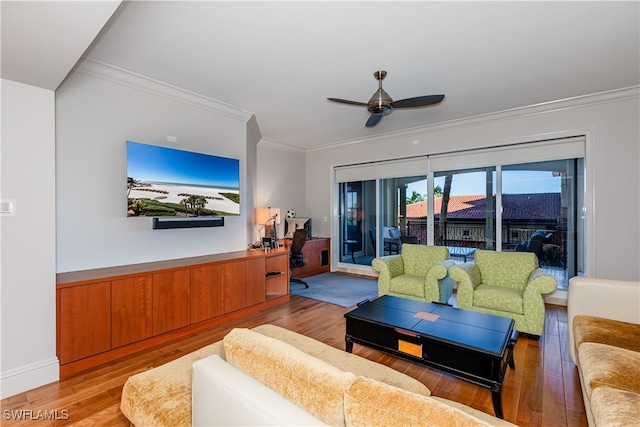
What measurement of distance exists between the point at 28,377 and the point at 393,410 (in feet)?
9.22

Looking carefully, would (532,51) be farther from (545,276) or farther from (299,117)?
(299,117)

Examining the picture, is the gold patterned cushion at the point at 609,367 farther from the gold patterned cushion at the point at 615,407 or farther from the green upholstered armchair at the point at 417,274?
the green upholstered armchair at the point at 417,274

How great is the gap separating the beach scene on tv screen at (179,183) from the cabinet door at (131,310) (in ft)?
2.45

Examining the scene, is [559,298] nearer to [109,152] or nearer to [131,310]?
[131,310]

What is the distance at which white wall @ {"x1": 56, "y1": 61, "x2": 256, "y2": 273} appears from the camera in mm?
2703

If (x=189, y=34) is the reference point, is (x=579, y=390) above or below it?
below

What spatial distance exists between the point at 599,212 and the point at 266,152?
5.24 metres

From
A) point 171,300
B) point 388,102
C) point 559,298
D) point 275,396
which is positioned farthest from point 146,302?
point 559,298

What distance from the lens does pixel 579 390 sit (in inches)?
84.0

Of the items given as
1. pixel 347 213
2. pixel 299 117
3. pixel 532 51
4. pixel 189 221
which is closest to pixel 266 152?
pixel 299 117

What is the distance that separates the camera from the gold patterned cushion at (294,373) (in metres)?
0.92

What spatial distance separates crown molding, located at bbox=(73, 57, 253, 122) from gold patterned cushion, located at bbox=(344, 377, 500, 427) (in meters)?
3.45

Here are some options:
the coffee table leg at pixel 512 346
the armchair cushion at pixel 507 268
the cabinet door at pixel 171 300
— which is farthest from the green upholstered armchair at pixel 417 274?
the cabinet door at pixel 171 300

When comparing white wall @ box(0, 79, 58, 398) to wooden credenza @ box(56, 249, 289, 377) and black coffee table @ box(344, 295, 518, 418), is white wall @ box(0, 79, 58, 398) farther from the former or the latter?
black coffee table @ box(344, 295, 518, 418)
